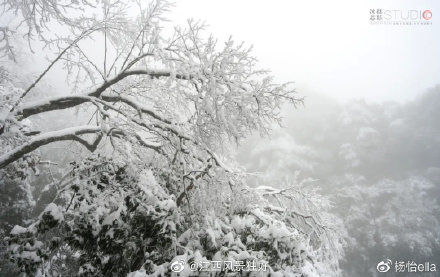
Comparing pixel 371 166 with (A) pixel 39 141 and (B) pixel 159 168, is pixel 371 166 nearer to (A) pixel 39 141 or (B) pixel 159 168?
(B) pixel 159 168

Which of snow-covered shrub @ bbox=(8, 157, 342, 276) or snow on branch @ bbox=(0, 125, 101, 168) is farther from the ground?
snow on branch @ bbox=(0, 125, 101, 168)

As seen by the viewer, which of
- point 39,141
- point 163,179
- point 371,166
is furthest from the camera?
point 371,166

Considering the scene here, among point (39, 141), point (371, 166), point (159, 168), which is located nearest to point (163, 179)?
point (159, 168)

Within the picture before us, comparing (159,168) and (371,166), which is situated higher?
(371,166)

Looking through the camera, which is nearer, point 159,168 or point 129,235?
point 129,235

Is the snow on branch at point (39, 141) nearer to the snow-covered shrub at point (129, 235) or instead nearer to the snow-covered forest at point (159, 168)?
the snow-covered forest at point (159, 168)

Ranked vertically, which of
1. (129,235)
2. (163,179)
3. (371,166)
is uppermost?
(371,166)

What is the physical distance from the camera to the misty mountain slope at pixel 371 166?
23.7m

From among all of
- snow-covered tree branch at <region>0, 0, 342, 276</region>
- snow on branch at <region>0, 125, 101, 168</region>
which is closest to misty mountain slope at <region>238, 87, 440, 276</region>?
snow-covered tree branch at <region>0, 0, 342, 276</region>

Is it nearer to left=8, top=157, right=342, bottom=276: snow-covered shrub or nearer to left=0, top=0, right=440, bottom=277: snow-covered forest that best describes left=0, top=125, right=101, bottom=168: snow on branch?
left=0, top=0, right=440, bottom=277: snow-covered forest

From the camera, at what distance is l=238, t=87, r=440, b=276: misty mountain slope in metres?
23.7

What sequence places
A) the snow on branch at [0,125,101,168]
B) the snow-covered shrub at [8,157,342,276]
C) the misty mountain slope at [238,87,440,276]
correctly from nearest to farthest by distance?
the snow-covered shrub at [8,157,342,276], the snow on branch at [0,125,101,168], the misty mountain slope at [238,87,440,276]

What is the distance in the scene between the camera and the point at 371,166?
32.0 metres

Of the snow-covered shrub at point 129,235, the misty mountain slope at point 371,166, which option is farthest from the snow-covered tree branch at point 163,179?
the misty mountain slope at point 371,166
